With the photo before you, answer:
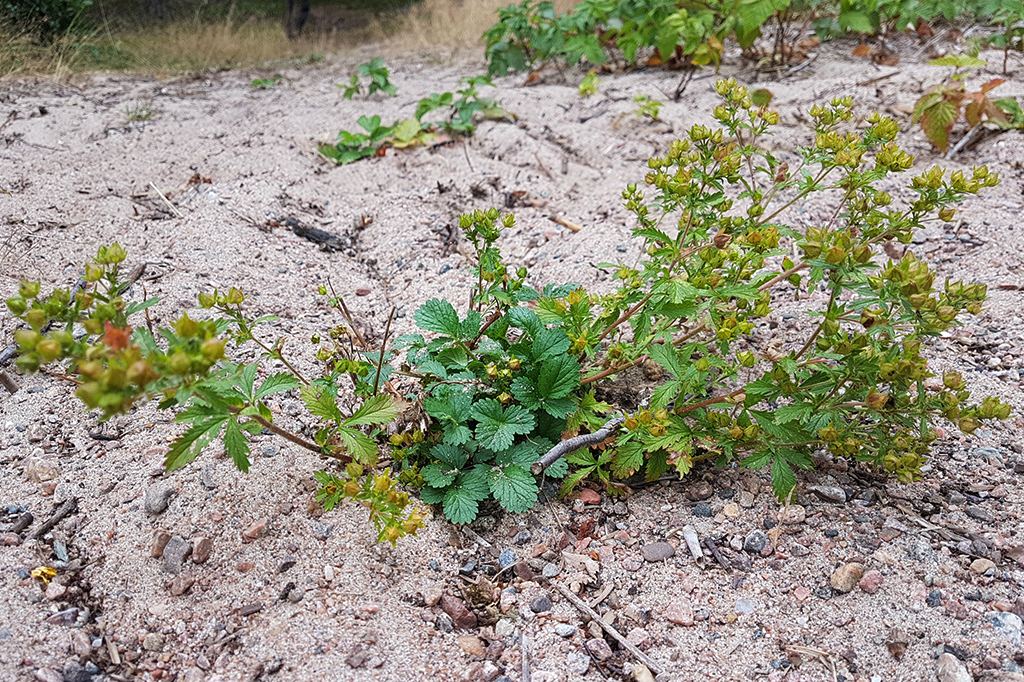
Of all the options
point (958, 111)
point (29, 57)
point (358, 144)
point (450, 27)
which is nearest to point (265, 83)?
point (29, 57)

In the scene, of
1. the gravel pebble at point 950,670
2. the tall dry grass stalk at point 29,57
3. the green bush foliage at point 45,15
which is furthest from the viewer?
the green bush foliage at point 45,15

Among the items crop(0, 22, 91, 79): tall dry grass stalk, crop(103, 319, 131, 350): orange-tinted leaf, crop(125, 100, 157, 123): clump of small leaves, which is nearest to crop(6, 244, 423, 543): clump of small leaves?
crop(103, 319, 131, 350): orange-tinted leaf

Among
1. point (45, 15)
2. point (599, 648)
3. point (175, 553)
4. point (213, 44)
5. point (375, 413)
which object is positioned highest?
point (45, 15)

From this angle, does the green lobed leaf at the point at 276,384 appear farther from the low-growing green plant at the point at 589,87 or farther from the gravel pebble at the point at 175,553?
the low-growing green plant at the point at 589,87

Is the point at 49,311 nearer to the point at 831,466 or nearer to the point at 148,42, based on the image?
the point at 831,466

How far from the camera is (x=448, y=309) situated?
6.47 ft

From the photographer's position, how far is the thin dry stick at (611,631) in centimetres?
150

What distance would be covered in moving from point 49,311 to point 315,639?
905 mm

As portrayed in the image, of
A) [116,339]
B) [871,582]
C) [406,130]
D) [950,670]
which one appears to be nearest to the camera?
[116,339]

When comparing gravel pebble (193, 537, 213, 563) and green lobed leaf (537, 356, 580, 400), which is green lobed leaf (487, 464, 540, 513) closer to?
green lobed leaf (537, 356, 580, 400)

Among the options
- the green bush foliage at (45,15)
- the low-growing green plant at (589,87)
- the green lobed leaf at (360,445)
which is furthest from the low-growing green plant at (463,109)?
the green bush foliage at (45,15)

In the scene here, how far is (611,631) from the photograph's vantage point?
62.4 inches

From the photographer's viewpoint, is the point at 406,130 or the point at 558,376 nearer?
the point at 558,376

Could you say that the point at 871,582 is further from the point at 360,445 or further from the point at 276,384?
the point at 276,384
